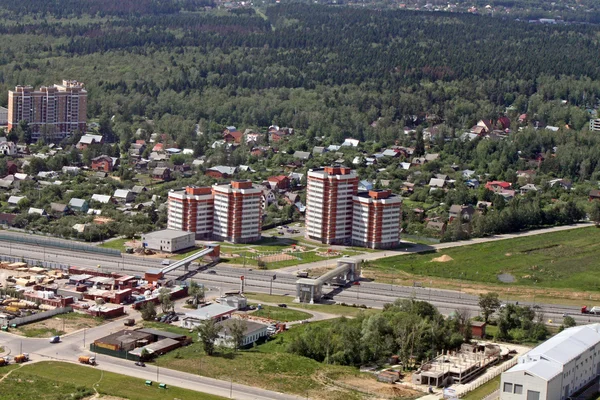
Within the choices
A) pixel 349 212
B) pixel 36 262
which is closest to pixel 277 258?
pixel 349 212

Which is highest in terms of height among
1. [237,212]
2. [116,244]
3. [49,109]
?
[49,109]

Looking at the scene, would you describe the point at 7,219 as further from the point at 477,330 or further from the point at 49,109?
the point at 477,330

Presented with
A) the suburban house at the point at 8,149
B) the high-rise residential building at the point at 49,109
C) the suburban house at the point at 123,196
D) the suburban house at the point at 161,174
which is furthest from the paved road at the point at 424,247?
the high-rise residential building at the point at 49,109

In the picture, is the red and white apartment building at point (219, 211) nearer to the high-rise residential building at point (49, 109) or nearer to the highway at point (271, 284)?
the highway at point (271, 284)

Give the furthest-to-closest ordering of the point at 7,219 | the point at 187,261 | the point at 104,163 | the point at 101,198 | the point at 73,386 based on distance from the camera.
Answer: the point at 104,163 → the point at 101,198 → the point at 7,219 → the point at 187,261 → the point at 73,386

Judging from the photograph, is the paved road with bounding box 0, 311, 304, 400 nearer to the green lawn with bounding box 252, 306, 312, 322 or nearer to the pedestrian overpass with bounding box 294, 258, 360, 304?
the green lawn with bounding box 252, 306, 312, 322

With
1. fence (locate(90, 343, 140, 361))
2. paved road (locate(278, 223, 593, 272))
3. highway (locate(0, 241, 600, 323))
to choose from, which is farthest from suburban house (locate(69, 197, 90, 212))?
fence (locate(90, 343, 140, 361))
